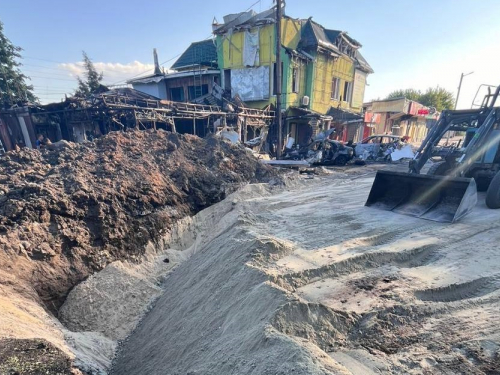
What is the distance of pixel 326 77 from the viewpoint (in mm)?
21484

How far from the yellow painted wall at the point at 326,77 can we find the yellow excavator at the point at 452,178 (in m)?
14.1

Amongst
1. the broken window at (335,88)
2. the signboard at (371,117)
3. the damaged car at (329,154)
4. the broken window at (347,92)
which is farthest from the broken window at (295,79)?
the signboard at (371,117)

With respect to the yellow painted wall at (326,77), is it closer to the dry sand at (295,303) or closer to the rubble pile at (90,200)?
the rubble pile at (90,200)

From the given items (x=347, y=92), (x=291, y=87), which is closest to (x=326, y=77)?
(x=291, y=87)

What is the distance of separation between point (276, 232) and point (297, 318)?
2780 mm

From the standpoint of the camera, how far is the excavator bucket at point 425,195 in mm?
5496

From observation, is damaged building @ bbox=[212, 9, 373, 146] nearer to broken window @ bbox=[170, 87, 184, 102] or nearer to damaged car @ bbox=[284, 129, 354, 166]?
broken window @ bbox=[170, 87, 184, 102]

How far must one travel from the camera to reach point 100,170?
6.35 meters

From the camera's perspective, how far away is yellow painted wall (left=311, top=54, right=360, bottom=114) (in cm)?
2059

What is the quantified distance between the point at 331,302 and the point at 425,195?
431 cm

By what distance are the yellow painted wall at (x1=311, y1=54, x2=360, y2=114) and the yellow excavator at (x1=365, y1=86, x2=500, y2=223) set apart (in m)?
14.1

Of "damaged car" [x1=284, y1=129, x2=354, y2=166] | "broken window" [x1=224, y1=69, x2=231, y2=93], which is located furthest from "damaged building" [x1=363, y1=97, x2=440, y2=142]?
"broken window" [x1=224, y1=69, x2=231, y2=93]

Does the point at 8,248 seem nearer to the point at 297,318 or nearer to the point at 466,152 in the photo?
the point at 297,318

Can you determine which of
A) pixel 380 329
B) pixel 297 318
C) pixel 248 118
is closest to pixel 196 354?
pixel 297 318
